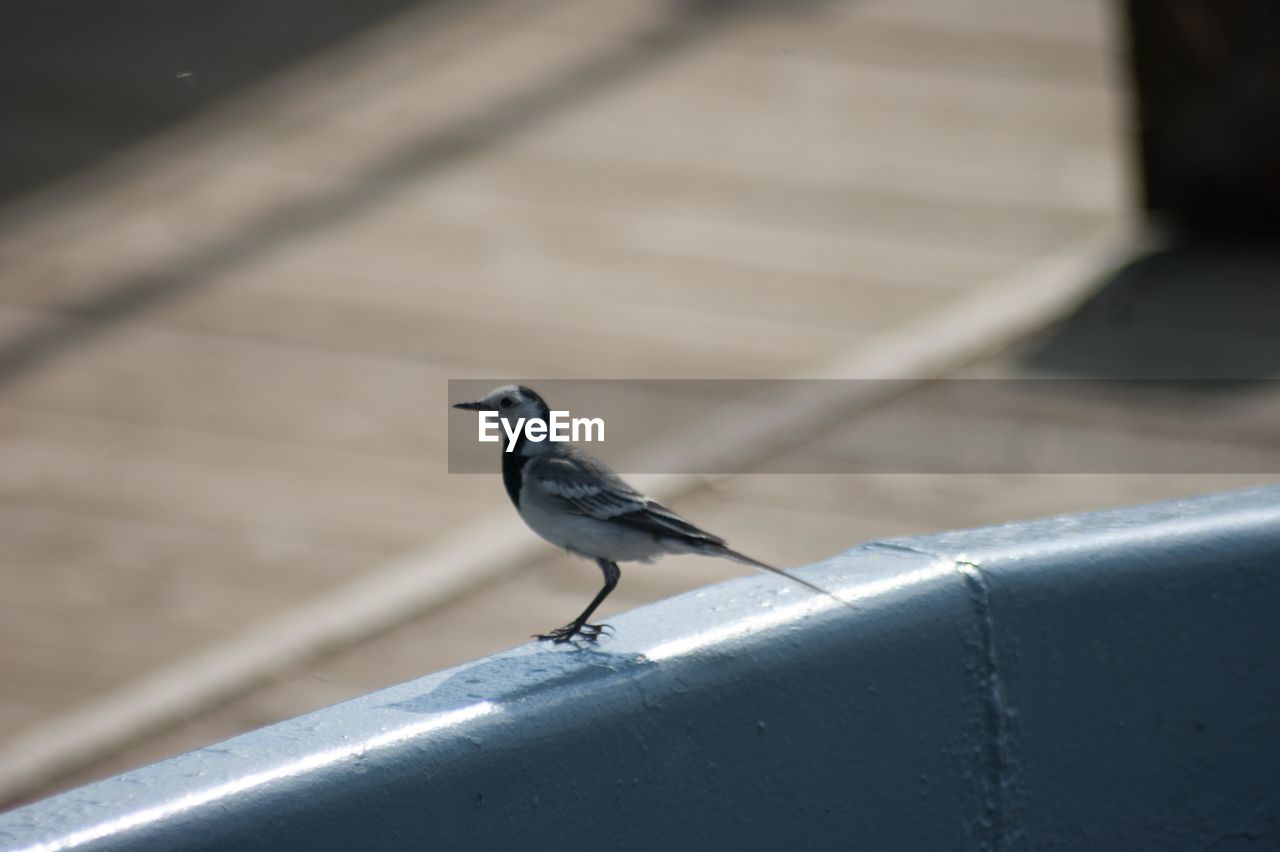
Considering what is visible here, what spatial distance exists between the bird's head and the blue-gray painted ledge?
0.41 metres

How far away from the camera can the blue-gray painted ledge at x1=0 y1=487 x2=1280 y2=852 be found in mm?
2211

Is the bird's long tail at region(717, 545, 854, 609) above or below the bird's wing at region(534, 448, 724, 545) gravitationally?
below

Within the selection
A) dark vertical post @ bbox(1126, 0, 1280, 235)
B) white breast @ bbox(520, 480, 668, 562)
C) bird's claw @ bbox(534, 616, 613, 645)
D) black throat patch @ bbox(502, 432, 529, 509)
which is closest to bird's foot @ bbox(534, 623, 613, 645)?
bird's claw @ bbox(534, 616, 613, 645)

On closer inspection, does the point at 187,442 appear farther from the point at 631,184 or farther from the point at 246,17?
the point at 246,17

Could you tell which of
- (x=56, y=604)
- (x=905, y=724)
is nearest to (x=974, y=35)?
(x=56, y=604)

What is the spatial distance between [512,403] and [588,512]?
218mm

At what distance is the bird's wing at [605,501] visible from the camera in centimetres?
270

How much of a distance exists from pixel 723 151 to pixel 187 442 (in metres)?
2.63

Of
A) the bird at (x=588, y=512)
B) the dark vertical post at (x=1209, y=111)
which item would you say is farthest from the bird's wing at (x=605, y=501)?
the dark vertical post at (x=1209, y=111)

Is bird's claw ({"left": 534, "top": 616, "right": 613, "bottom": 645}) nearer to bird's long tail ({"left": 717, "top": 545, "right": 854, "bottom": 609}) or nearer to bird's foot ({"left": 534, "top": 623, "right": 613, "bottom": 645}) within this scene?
bird's foot ({"left": 534, "top": 623, "right": 613, "bottom": 645})

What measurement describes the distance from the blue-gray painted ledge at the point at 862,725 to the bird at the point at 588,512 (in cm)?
10

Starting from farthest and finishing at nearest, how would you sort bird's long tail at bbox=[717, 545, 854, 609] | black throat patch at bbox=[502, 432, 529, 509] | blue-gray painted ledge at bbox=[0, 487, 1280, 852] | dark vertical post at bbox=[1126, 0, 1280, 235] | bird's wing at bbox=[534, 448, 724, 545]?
dark vertical post at bbox=[1126, 0, 1280, 235] < black throat patch at bbox=[502, 432, 529, 509] < bird's wing at bbox=[534, 448, 724, 545] < bird's long tail at bbox=[717, 545, 854, 609] < blue-gray painted ledge at bbox=[0, 487, 1280, 852]

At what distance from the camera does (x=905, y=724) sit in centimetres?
250

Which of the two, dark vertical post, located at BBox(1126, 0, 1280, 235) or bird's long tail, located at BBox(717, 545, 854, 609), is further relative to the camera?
dark vertical post, located at BBox(1126, 0, 1280, 235)
